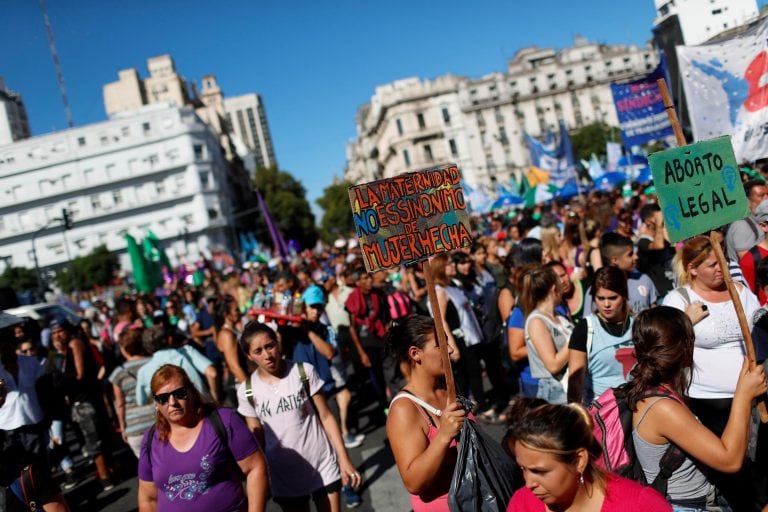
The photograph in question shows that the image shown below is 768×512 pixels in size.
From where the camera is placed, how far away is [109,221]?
2339 inches

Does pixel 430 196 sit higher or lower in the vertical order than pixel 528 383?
higher

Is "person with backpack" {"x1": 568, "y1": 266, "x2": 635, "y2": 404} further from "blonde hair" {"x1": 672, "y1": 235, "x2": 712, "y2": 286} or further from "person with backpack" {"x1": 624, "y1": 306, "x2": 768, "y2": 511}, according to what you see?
"person with backpack" {"x1": 624, "y1": 306, "x2": 768, "y2": 511}

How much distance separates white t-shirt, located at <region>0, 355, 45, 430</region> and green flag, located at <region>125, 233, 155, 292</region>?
46.4 feet

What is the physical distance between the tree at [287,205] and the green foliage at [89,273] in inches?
821

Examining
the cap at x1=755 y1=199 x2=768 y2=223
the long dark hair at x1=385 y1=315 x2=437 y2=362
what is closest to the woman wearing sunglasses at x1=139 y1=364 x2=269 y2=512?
the long dark hair at x1=385 y1=315 x2=437 y2=362

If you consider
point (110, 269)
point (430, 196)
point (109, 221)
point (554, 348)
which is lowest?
point (554, 348)

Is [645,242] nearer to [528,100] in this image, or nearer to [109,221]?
[109,221]

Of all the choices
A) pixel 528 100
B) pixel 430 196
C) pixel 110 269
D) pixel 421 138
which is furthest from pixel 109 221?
pixel 430 196

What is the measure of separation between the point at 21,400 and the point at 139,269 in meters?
14.6

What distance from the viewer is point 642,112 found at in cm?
920

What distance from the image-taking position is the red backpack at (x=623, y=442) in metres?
2.54

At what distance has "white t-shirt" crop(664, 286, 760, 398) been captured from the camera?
3.54 metres

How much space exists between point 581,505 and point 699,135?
5.21m

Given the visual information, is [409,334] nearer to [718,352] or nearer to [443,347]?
[443,347]
